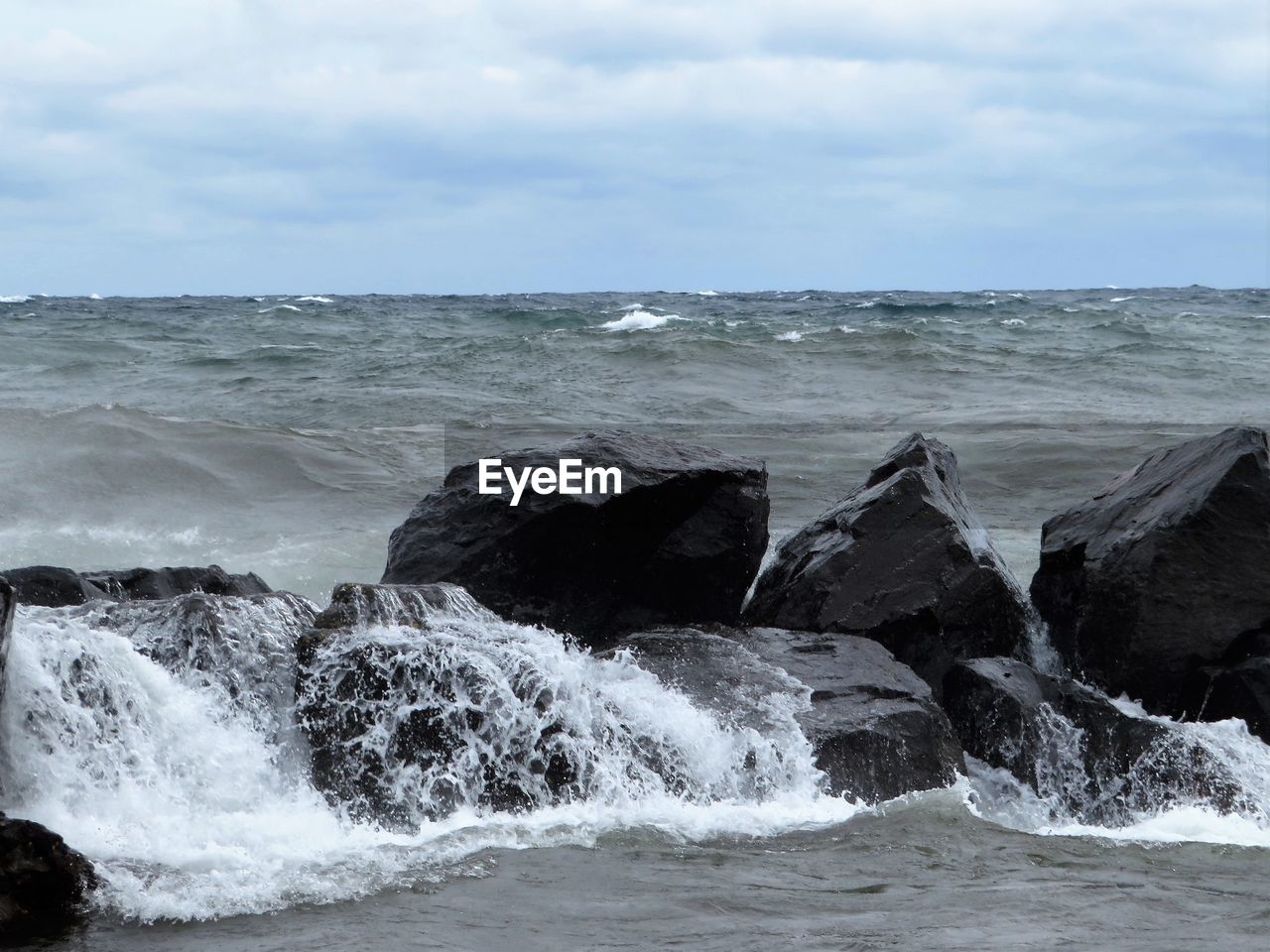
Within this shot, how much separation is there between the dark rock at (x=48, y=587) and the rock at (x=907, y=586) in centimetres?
366

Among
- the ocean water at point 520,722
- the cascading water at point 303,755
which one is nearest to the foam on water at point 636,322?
the ocean water at point 520,722

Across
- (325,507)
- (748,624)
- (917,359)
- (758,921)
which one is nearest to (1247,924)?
(758,921)

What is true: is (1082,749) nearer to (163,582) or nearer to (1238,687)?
(1238,687)

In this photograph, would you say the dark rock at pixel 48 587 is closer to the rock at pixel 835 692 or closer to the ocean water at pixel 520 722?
the ocean water at pixel 520 722

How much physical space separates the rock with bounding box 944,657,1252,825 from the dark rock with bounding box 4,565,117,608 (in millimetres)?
4498

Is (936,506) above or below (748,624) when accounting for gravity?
above

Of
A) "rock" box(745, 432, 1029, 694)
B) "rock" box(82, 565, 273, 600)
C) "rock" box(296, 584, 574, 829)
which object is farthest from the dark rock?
"rock" box(745, 432, 1029, 694)

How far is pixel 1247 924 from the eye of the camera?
4.72m

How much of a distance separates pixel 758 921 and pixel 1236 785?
115 inches

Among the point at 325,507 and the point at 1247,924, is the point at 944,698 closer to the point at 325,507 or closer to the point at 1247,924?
the point at 1247,924

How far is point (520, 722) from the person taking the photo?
5941 millimetres

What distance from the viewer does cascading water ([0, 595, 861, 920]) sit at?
5012mm

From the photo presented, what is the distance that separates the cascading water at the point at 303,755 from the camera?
501 cm

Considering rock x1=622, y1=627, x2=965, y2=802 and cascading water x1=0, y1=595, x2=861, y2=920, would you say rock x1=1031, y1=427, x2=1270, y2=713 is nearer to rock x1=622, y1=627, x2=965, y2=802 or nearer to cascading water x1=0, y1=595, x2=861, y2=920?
rock x1=622, y1=627, x2=965, y2=802
